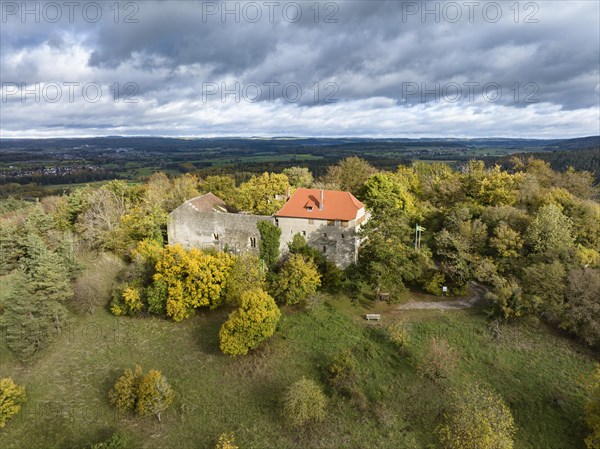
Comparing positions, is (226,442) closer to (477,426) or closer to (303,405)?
(303,405)

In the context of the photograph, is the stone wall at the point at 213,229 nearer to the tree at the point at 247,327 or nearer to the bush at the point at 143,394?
the tree at the point at 247,327

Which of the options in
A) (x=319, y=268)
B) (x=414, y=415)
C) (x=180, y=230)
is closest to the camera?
(x=414, y=415)

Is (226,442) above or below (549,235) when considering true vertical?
below

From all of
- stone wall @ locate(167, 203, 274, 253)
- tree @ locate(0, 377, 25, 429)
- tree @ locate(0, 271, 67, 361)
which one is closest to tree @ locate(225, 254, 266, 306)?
stone wall @ locate(167, 203, 274, 253)

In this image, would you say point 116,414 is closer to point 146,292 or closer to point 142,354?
point 142,354

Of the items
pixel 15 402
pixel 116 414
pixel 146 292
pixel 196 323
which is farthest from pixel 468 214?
pixel 15 402

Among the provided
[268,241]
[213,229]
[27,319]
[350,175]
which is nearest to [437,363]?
[268,241]

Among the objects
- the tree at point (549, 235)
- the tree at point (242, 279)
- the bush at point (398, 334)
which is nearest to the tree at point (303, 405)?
the bush at point (398, 334)
